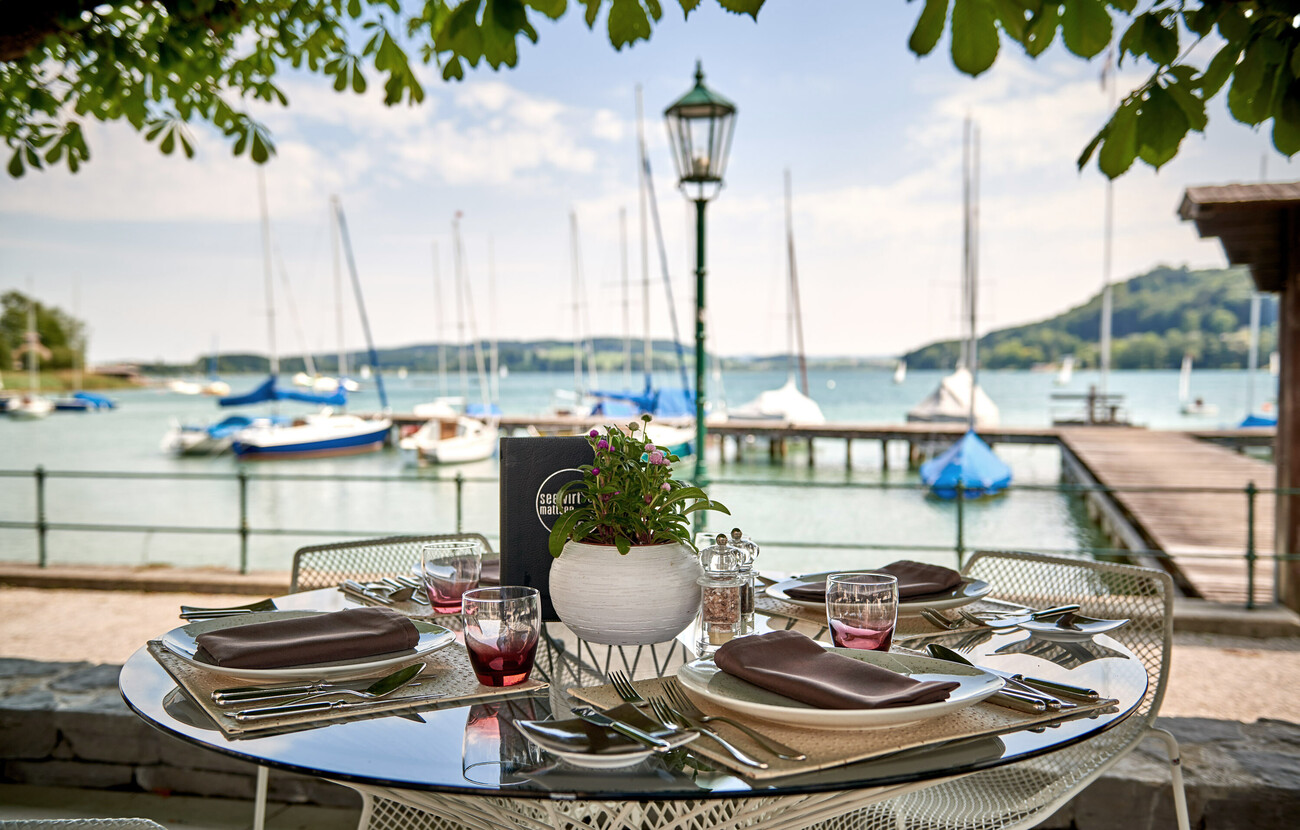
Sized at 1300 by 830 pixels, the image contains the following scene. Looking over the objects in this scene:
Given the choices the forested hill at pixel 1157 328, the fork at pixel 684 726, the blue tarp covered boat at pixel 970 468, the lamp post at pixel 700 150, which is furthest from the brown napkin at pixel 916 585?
the forested hill at pixel 1157 328

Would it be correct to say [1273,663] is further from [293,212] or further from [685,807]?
[293,212]

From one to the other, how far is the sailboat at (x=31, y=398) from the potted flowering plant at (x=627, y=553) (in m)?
56.1

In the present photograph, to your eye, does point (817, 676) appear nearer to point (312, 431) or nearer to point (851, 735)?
point (851, 735)

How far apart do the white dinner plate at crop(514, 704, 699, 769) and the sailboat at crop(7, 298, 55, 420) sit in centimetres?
5640

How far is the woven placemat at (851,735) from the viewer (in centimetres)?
87

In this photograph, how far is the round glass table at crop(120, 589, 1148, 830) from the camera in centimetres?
83

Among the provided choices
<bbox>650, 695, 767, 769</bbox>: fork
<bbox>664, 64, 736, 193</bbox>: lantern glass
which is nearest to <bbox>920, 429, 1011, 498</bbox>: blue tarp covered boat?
<bbox>664, 64, 736, 193</bbox>: lantern glass

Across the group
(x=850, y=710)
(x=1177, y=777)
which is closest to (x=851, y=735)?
(x=850, y=710)

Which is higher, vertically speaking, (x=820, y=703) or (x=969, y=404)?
(x=820, y=703)

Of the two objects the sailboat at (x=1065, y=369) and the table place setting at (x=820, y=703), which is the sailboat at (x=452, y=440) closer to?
the table place setting at (x=820, y=703)

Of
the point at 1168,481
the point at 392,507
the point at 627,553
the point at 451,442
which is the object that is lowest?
the point at 392,507

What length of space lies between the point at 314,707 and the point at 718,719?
49cm

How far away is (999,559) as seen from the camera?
7.02 ft

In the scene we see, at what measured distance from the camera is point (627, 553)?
128 cm
